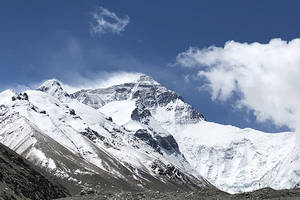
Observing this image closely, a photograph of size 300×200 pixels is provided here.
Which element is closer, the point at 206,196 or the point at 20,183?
the point at 206,196

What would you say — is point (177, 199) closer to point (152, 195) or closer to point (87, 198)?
point (152, 195)

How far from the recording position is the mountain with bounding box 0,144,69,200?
107m

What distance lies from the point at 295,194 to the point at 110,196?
21909 mm

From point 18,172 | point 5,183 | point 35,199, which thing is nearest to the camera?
point 5,183

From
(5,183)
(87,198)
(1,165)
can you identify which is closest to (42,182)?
(1,165)

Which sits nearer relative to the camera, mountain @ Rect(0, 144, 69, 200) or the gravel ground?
the gravel ground

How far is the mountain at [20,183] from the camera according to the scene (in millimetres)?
107125

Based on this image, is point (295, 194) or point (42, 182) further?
point (42, 182)

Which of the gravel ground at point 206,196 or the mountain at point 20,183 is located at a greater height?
the gravel ground at point 206,196

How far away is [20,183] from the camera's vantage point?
131 meters

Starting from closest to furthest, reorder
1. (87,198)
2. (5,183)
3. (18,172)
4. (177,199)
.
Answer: (177,199)
(87,198)
(5,183)
(18,172)

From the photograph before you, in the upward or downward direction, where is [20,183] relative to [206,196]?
downward

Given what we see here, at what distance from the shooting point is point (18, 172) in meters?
147

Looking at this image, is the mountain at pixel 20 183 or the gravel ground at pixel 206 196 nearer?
the gravel ground at pixel 206 196
